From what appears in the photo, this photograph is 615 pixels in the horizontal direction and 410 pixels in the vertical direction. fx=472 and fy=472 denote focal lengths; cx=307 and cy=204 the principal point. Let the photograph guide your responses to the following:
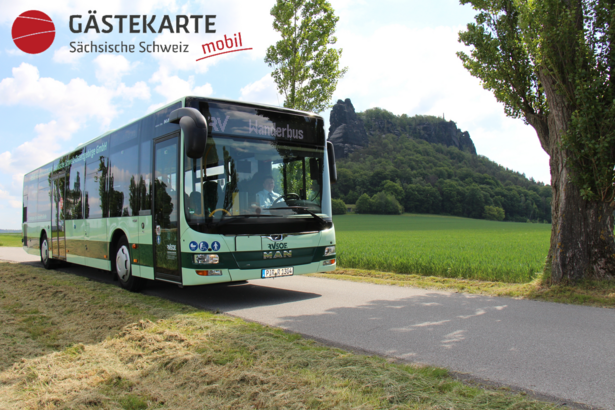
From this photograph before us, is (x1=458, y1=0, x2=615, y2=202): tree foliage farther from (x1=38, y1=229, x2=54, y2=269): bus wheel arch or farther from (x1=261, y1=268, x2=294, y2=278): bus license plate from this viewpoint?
(x1=38, y1=229, x2=54, y2=269): bus wheel arch

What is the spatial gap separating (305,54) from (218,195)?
487 inches

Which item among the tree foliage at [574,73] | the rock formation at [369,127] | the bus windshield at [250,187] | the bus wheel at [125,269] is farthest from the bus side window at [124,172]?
the rock formation at [369,127]

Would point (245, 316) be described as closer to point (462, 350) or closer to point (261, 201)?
point (261, 201)

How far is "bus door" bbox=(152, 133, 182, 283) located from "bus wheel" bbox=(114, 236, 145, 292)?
1.24 metres

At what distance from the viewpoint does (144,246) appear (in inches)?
329

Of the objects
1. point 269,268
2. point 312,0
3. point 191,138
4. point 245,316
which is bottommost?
point 245,316

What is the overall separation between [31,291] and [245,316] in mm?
5150

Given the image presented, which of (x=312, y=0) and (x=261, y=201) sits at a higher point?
(x=312, y=0)

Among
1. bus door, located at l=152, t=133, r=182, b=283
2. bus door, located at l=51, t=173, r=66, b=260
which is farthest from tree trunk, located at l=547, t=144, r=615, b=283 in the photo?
bus door, located at l=51, t=173, r=66, b=260

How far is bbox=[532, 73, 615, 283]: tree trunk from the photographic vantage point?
8227 millimetres

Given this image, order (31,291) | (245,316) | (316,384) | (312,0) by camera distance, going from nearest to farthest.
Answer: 1. (316,384)
2. (245,316)
3. (31,291)
4. (312,0)

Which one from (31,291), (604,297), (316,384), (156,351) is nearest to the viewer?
(316,384)

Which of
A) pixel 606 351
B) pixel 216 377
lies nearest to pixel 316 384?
pixel 216 377

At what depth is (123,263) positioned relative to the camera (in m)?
9.27
